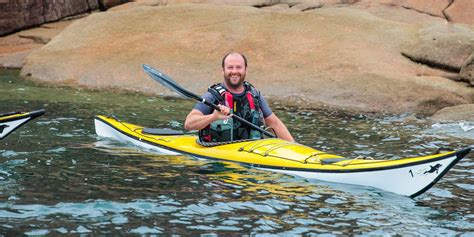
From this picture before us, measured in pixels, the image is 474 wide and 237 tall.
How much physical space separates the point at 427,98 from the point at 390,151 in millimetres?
3136

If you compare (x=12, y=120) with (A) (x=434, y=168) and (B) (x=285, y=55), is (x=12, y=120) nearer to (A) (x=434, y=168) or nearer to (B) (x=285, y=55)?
(A) (x=434, y=168)

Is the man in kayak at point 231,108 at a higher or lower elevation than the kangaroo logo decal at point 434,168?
higher

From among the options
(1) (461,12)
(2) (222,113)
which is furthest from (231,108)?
(1) (461,12)

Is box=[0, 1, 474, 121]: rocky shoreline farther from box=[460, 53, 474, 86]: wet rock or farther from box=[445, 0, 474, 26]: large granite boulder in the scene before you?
box=[445, 0, 474, 26]: large granite boulder

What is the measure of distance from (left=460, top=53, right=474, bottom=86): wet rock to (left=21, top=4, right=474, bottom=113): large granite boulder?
15 cm

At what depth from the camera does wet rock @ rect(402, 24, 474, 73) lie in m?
12.3

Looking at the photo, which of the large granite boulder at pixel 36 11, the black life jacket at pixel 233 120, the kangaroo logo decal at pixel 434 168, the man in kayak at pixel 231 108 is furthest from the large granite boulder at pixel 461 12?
the kangaroo logo decal at pixel 434 168

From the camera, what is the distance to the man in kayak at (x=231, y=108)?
7262mm

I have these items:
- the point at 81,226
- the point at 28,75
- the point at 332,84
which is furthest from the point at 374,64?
the point at 81,226

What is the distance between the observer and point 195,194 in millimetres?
6094

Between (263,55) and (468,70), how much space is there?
3179mm

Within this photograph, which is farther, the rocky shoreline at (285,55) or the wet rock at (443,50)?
the wet rock at (443,50)

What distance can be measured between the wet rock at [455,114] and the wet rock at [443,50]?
1.88m

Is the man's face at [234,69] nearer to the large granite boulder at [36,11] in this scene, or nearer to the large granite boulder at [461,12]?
the large granite boulder at [461,12]
